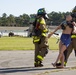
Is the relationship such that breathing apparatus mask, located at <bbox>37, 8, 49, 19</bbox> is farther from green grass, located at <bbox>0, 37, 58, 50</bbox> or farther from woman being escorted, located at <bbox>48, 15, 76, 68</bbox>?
green grass, located at <bbox>0, 37, 58, 50</bbox>

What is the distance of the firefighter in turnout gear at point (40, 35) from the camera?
11.1 metres

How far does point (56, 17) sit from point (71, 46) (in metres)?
130

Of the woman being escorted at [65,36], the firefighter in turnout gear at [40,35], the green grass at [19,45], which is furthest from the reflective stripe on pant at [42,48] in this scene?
the green grass at [19,45]

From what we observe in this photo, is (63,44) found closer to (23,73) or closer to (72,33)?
(72,33)

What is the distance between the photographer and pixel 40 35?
11180 millimetres

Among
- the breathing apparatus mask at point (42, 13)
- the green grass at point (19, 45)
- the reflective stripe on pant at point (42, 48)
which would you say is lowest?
the green grass at point (19, 45)

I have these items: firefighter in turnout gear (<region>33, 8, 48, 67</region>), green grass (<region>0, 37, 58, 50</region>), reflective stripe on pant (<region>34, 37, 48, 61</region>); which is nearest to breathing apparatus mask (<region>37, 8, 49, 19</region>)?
firefighter in turnout gear (<region>33, 8, 48, 67</region>)

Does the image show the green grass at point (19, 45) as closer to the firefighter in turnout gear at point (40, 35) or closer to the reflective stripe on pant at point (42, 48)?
the reflective stripe on pant at point (42, 48)

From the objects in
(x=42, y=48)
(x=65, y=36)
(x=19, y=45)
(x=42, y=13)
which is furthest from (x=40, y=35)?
(x=19, y=45)

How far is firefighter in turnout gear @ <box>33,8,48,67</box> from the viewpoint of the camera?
11117 millimetres

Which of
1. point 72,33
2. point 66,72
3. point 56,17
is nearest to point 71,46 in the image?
point 72,33

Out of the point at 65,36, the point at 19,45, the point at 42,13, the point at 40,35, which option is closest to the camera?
the point at 65,36

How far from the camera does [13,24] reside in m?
146

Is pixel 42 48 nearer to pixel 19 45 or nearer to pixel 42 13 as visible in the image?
pixel 42 13
